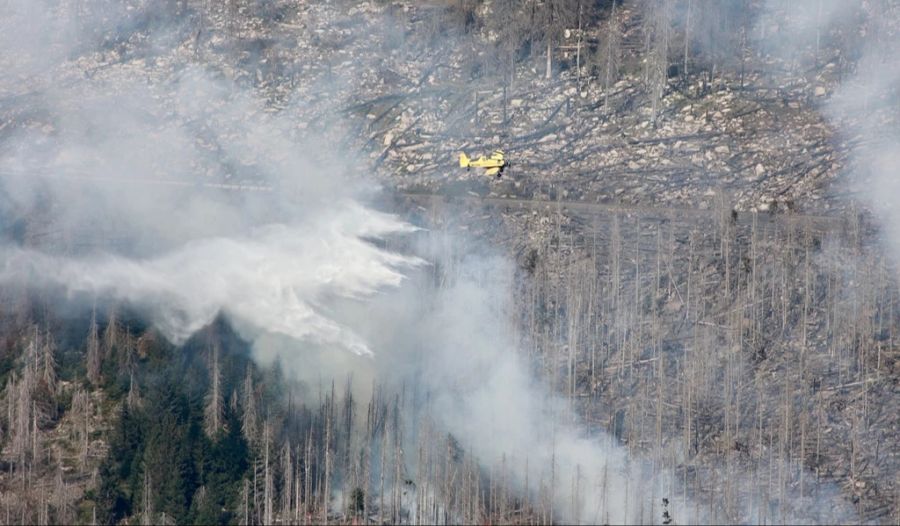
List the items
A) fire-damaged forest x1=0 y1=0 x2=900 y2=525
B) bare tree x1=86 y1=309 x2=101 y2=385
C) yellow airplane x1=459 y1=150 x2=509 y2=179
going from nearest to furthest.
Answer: fire-damaged forest x1=0 y1=0 x2=900 y2=525
bare tree x1=86 y1=309 x2=101 y2=385
yellow airplane x1=459 y1=150 x2=509 y2=179

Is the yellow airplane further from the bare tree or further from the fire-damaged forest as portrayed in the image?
the bare tree

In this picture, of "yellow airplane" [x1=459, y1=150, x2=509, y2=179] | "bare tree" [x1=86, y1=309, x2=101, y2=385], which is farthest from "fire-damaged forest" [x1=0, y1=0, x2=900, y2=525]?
"yellow airplane" [x1=459, y1=150, x2=509, y2=179]

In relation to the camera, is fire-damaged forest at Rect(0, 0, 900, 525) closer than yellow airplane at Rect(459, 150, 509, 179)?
Yes

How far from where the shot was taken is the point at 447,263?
8931cm

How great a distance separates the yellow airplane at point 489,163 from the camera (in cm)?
9519

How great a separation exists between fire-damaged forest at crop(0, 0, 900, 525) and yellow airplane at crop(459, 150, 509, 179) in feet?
1.07

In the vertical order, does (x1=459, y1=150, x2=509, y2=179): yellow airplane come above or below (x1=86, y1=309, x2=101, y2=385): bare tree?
above

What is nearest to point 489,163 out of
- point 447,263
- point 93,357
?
point 447,263

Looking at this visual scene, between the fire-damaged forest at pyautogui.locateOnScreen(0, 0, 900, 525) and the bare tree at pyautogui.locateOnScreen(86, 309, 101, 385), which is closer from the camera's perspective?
the fire-damaged forest at pyautogui.locateOnScreen(0, 0, 900, 525)

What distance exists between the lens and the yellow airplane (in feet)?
312

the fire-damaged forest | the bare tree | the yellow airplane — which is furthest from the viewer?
the yellow airplane

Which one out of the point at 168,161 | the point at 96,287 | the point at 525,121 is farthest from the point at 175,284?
the point at 525,121

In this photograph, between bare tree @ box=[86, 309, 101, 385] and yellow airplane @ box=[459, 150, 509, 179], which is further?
yellow airplane @ box=[459, 150, 509, 179]

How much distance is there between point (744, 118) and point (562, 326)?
1572 cm
